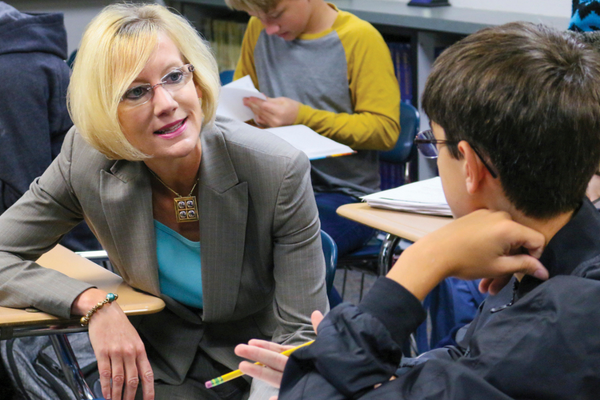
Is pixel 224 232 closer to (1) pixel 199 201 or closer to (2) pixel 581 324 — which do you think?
(1) pixel 199 201

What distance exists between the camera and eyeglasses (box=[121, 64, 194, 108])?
1.31 meters

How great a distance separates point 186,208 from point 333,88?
1305 mm

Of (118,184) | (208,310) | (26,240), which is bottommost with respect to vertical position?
(208,310)

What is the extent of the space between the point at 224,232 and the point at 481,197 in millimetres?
623

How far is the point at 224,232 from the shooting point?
4.48ft

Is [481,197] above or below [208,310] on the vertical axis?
above

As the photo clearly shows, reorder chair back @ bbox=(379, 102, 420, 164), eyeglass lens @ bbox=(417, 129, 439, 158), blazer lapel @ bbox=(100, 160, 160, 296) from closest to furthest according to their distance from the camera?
eyeglass lens @ bbox=(417, 129, 439, 158)
blazer lapel @ bbox=(100, 160, 160, 296)
chair back @ bbox=(379, 102, 420, 164)

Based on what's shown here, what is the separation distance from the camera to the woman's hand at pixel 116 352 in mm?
1271

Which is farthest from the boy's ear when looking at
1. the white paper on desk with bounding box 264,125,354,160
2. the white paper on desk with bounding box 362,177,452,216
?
the white paper on desk with bounding box 264,125,354,160

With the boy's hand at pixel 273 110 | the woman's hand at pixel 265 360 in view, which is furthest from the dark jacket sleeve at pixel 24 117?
the woman's hand at pixel 265 360

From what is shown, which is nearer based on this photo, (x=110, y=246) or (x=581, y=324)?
(x=581, y=324)

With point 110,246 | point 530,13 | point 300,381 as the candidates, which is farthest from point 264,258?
point 530,13

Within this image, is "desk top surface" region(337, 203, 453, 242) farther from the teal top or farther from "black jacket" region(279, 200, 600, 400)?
"black jacket" region(279, 200, 600, 400)

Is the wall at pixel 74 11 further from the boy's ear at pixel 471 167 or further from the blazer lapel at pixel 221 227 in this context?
the boy's ear at pixel 471 167
